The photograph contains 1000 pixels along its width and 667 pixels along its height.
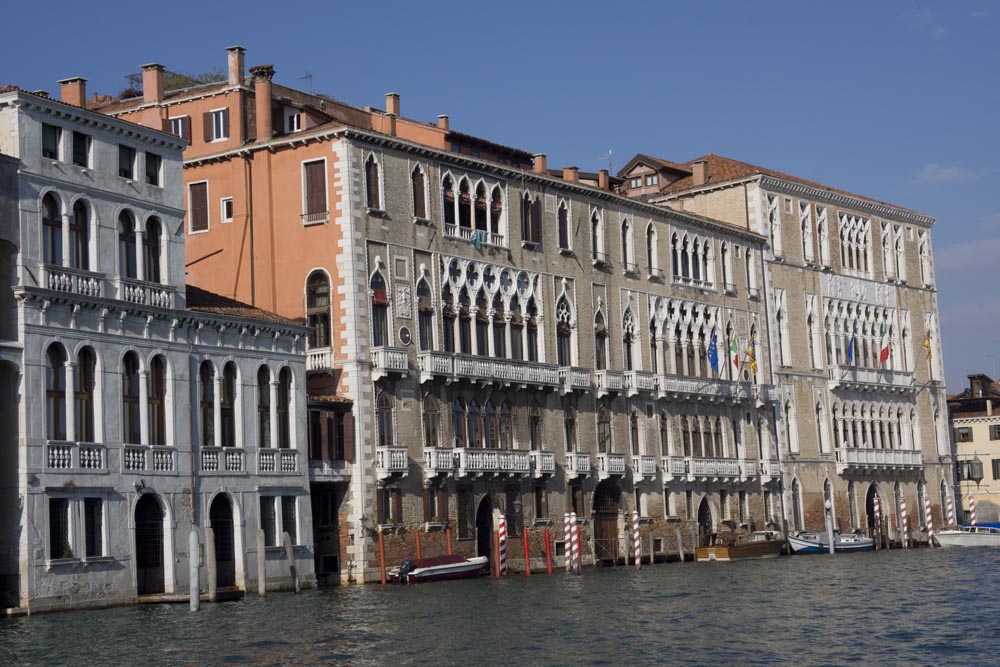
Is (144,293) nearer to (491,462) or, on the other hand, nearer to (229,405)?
(229,405)

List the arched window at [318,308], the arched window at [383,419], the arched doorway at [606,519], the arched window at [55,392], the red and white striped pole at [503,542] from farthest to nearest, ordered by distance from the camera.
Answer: the arched doorway at [606,519] → the red and white striped pole at [503,542] → the arched window at [318,308] → the arched window at [383,419] → the arched window at [55,392]

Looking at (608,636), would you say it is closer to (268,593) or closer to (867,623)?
(867,623)

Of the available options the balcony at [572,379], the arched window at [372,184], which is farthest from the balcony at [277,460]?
the balcony at [572,379]

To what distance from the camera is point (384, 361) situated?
1729 inches

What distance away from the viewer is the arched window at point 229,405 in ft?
126

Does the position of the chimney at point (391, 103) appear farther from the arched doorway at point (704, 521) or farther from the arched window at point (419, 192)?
the arched doorway at point (704, 521)

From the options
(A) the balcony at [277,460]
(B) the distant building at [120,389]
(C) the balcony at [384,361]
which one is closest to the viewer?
(B) the distant building at [120,389]

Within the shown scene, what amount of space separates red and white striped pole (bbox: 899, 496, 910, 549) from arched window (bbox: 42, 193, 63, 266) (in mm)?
39461

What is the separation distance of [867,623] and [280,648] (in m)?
10.4

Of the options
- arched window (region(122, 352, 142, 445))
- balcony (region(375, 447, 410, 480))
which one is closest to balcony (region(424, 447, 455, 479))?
balcony (region(375, 447, 410, 480))

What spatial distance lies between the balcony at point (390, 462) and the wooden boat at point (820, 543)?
63.8 feet

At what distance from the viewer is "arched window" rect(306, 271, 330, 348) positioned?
44.3 meters

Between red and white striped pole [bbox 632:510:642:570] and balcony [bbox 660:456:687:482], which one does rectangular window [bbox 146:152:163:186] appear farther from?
balcony [bbox 660:456:687:482]

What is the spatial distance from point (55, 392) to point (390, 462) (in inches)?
462
